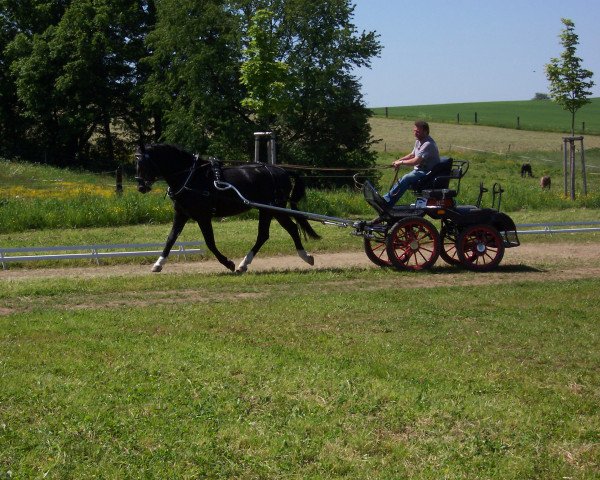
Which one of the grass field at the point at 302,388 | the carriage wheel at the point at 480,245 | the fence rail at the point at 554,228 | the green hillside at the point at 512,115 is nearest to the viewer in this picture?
the grass field at the point at 302,388

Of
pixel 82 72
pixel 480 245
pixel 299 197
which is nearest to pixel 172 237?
pixel 299 197

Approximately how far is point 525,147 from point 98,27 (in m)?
25.9

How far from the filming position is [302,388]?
7.64 m

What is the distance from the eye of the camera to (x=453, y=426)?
698 cm

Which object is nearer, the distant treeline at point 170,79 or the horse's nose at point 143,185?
the horse's nose at point 143,185

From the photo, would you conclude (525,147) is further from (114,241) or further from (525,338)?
(525,338)

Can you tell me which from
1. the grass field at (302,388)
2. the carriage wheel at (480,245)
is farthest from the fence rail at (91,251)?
the carriage wheel at (480,245)

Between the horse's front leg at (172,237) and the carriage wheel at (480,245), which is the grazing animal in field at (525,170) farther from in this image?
the horse's front leg at (172,237)

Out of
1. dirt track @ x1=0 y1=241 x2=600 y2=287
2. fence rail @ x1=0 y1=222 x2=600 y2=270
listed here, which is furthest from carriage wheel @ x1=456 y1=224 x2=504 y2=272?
fence rail @ x1=0 y1=222 x2=600 y2=270

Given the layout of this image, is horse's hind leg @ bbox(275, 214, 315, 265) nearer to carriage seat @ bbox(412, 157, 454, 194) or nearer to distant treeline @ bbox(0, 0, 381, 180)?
carriage seat @ bbox(412, 157, 454, 194)

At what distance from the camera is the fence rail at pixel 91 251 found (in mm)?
15703

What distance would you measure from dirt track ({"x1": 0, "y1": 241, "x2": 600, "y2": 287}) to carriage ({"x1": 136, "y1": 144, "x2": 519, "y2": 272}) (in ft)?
1.36

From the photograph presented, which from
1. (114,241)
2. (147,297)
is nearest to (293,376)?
(147,297)

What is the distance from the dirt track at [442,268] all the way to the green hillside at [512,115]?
5110 centimetres
